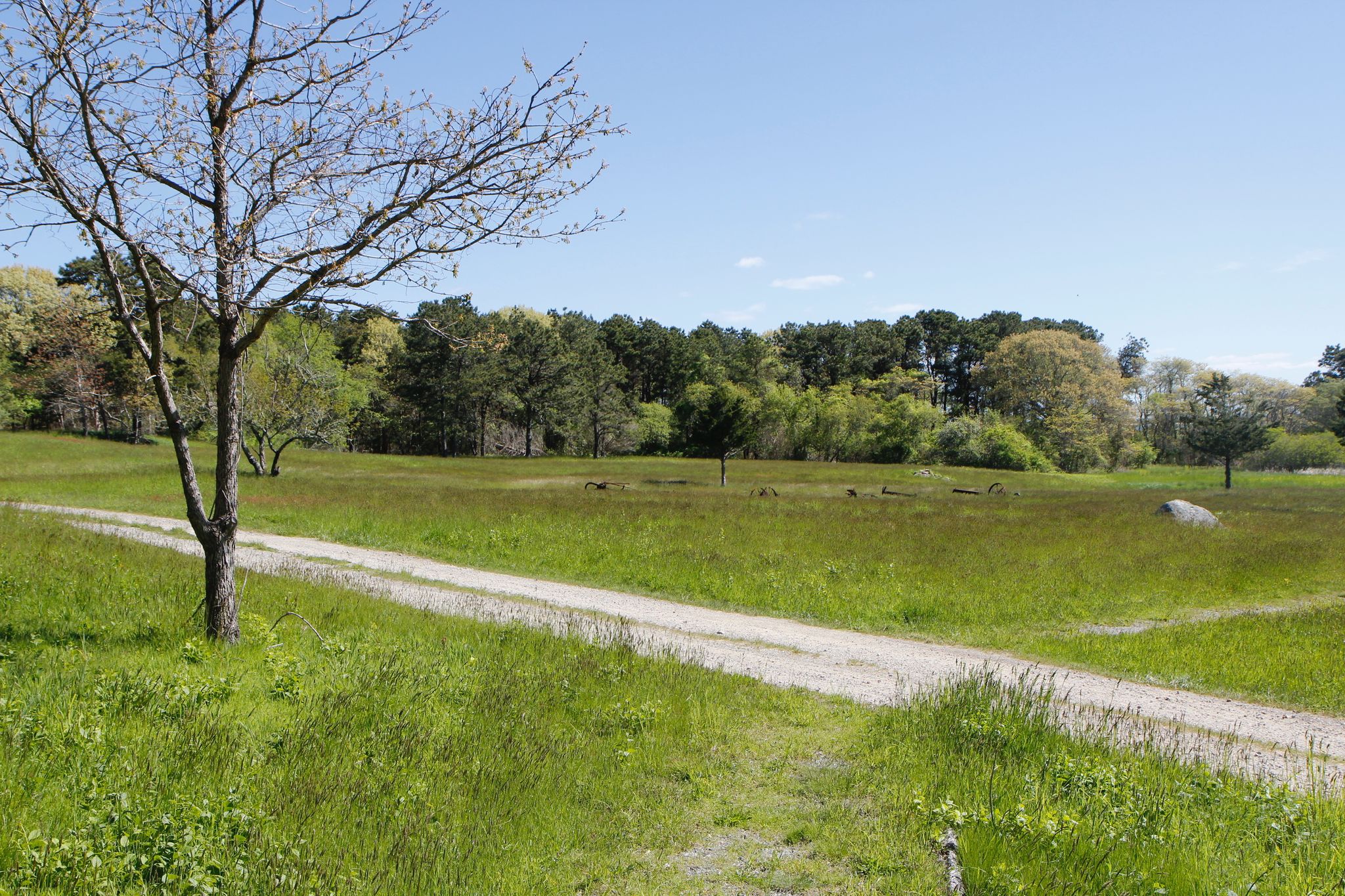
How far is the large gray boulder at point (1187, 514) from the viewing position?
2694 centimetres

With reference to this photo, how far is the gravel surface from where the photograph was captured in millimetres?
7766

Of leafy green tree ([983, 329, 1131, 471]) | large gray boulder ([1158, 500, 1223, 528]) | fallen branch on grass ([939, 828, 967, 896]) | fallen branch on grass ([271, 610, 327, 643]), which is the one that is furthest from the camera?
leafy green tree ([983, 329, 1131, 471])

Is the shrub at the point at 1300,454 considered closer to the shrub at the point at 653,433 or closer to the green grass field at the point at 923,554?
the green grass field at the point at 923,554

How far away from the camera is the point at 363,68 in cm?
752

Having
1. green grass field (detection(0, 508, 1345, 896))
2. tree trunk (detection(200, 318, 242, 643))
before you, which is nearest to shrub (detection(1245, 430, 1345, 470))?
green grass field (detection(0, 508, 1345, 896))

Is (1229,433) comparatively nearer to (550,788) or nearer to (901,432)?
(901,432)

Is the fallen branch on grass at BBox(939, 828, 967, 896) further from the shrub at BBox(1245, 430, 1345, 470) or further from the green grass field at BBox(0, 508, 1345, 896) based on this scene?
the shrub at BBox(1245, 430, 1345, 470)

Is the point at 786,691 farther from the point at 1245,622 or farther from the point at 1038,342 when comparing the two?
the point at 1038,342

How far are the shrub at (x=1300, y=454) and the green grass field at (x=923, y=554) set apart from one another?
1944 inches

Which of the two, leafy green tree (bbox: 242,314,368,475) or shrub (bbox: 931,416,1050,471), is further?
shrub (bbox: 931,416,1050,471)

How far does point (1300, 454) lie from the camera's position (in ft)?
259

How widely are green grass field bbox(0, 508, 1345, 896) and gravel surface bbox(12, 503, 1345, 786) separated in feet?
4.15

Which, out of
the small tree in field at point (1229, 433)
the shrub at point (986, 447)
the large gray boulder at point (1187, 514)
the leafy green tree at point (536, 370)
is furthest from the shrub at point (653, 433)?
the large gray boulder at point (1187, 514)

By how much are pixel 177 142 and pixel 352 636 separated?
18.3ft
